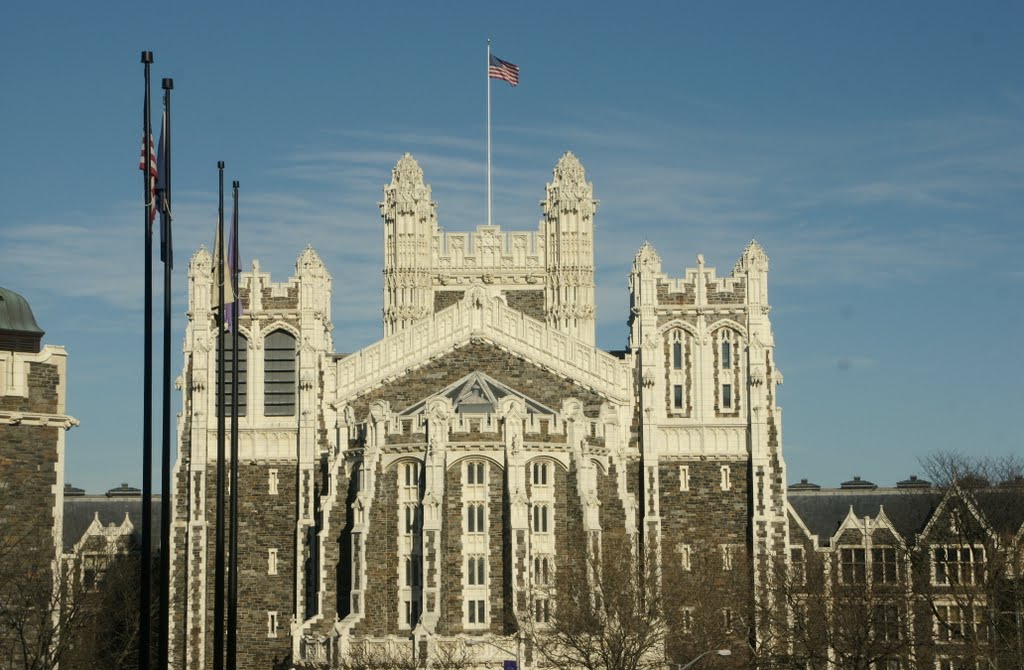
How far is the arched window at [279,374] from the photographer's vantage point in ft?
343

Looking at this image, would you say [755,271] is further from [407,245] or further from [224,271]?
[224,271]

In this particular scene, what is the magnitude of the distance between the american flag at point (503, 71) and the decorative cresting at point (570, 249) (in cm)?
713

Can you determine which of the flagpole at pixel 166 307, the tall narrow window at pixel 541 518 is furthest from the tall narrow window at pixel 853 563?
the flagpole at pixel 166 307

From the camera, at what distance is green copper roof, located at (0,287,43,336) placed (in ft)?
251

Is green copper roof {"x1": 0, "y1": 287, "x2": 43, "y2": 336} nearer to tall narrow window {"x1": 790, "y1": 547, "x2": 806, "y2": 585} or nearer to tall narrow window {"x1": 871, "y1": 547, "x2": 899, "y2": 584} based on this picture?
tall narrow window {"x1": 790, "y1": 547, "x2": 806, "y2": 585}

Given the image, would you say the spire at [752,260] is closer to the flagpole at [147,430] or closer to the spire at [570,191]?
the spire at [570,191]

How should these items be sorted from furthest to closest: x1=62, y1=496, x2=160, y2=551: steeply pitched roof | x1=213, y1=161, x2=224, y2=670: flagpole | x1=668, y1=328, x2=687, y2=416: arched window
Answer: x1=62, y1=496, x2=160, y2=551: steeply pitched roof < x1=668, y1=328, x2=687, y2=416: arched window < x1=213, y1=161, x2=224, y2=670: flagpole

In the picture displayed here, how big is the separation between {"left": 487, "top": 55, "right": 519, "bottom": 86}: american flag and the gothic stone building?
16314 mm

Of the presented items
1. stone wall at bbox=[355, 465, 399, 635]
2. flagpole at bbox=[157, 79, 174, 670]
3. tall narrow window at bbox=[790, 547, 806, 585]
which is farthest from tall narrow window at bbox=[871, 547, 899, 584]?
flagpole at bbox=[157, 79, 174, 670]

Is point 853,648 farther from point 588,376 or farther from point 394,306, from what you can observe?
point 394,306

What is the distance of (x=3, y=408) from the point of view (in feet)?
208

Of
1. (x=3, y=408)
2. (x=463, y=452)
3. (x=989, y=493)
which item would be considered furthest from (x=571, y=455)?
(x=3, y=408)

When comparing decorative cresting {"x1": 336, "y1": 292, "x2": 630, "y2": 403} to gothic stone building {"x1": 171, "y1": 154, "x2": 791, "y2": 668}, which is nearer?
gothic stone building {"x1": 171, "y1": 154, "x2": 791, "y2": 668}

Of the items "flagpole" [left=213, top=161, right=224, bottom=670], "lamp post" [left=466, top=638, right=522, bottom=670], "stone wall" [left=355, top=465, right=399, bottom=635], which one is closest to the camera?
"flagpole" [left=213, top=161, right=224, bottom=670]
